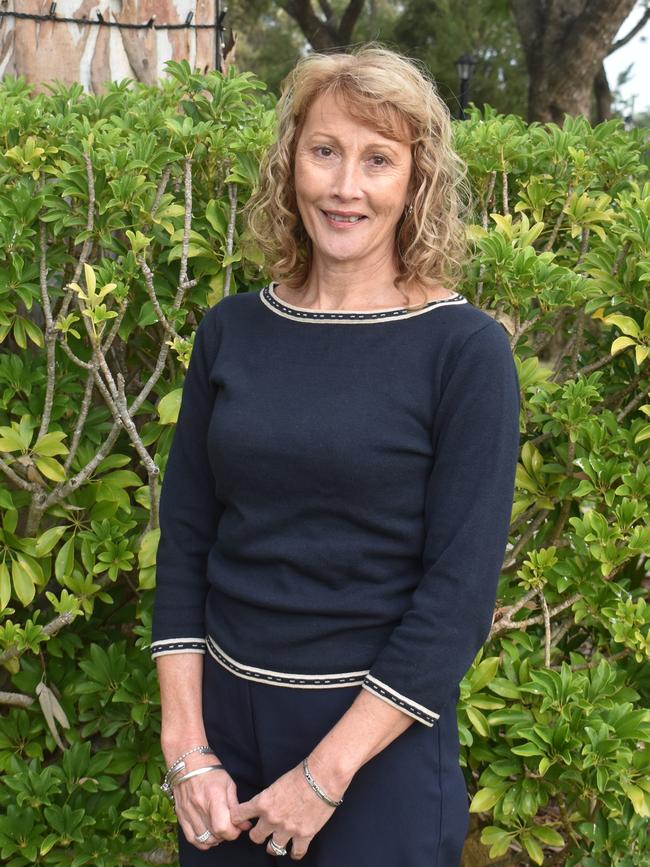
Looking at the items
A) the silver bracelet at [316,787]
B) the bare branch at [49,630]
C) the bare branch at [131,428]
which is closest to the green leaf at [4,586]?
the bare branch at [49,630]

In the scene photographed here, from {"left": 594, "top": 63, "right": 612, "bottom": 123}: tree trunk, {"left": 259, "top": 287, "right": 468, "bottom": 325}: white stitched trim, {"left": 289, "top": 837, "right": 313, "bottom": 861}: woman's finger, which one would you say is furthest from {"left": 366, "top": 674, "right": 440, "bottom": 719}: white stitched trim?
{"left": 594, "top": 63, "right": 612, "bottom": 123}: tree trunk

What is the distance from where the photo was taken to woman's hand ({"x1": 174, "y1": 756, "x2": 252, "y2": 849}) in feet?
6.58

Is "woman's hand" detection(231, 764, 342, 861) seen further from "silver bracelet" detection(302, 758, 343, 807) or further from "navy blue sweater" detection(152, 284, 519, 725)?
"navy blue sweater" detection(152, 284, 519, 725)

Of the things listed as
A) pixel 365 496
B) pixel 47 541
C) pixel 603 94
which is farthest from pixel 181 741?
pixel 603 94

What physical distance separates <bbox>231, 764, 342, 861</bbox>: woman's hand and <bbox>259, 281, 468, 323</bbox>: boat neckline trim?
0.82 meters

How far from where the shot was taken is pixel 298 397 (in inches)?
79.3

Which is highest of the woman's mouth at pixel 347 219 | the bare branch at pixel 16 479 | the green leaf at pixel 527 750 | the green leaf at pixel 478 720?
the woman's mouth at pixel 347 219

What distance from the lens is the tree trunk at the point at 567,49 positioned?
10430mm

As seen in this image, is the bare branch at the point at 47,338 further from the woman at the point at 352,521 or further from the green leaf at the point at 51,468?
the woman at the point at 352,521

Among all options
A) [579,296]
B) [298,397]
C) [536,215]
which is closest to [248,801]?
[298,397]

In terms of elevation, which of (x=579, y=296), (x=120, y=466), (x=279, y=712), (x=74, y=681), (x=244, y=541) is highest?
(x=579, y=296)

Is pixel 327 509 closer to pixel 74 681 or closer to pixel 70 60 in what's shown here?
pixel 74 681

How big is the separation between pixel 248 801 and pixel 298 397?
744 mm

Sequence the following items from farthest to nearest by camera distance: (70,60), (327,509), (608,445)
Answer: (70,60) → (608,445) → (327,509)
